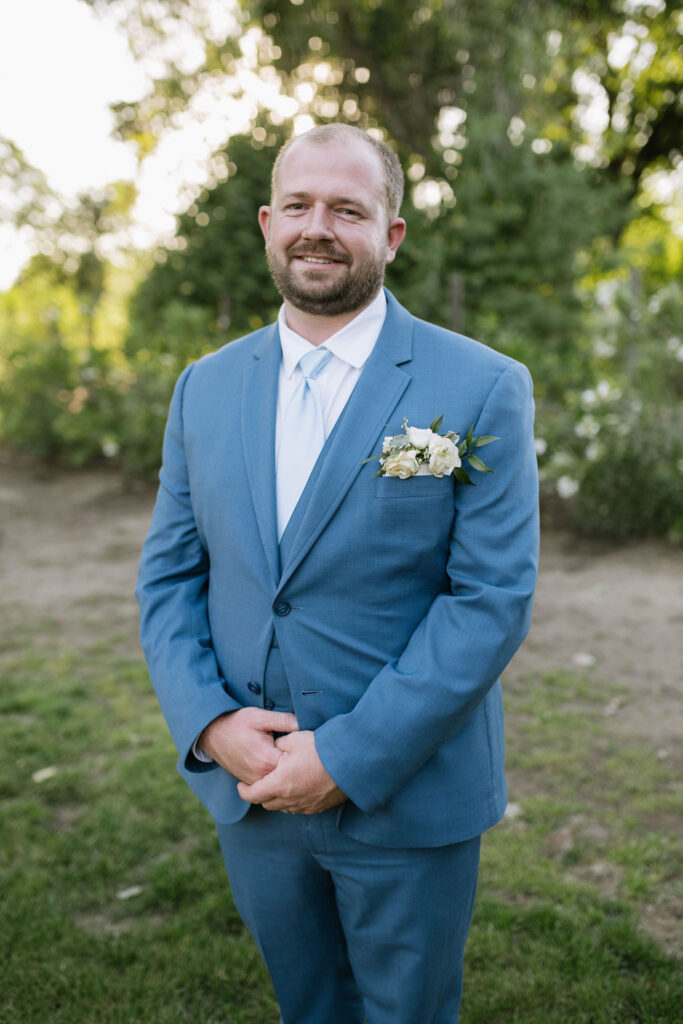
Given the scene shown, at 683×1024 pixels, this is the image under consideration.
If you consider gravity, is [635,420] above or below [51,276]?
below

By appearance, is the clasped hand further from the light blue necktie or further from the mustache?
the mustache

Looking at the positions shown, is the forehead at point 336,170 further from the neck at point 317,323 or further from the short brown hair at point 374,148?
the neck at point 317,323

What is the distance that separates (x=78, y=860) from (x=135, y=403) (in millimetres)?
6718

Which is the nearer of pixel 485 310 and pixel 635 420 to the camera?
pixel 635 420

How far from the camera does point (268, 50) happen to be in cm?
1142

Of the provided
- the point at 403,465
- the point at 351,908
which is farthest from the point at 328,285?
the point at 351,908

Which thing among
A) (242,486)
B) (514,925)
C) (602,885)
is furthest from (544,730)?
(242,486)

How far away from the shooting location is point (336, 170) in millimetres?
1833

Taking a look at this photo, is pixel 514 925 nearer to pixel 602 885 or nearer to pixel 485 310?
pixel 602 885

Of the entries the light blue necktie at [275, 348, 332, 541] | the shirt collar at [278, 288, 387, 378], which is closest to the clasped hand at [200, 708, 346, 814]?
the light blue necktie at [275, 348, 332, 541]

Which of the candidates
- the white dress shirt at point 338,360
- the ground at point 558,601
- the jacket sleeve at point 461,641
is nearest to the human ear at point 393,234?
the white dress shirt at point 338,360

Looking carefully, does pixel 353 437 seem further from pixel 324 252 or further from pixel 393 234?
pixel 393 234

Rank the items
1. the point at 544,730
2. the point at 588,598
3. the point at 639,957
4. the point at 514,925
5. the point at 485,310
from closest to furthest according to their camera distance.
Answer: the point at 639,957, the point at 514,925, the point at 544,730, the point at 588,598, the point at 485,310

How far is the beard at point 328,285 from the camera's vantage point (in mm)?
1860
